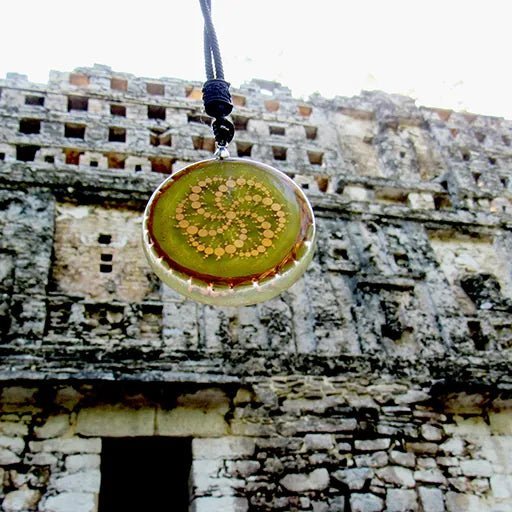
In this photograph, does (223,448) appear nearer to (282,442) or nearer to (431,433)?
(282,442)

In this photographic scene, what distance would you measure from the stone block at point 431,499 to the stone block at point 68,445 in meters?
2.48

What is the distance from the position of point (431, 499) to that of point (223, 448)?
164 centimetres

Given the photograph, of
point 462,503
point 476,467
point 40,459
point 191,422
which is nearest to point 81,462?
point 40,459

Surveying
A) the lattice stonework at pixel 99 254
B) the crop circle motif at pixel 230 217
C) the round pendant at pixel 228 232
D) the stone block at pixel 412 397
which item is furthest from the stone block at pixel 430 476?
the lattice stonework at pixel 99 254

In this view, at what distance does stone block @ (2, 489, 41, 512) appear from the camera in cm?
431

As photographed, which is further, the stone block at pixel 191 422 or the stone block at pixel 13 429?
the stone block at pixel 191 422

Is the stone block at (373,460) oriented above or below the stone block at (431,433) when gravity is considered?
below

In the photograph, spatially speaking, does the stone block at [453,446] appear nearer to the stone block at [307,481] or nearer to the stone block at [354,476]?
the stone block at [354,476]

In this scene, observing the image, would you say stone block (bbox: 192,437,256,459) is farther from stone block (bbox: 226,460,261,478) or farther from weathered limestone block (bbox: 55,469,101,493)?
weathered limestone block (bbox: 55,469,101,493)

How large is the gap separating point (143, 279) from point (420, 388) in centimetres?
272

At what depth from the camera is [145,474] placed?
18.5ft

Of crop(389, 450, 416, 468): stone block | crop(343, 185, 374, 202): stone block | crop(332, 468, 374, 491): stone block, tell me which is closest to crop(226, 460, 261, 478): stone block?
crop(332, 468, 374, 491): stone block

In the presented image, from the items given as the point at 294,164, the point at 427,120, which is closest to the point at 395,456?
the point at 294,164

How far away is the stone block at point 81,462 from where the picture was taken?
4582mm
